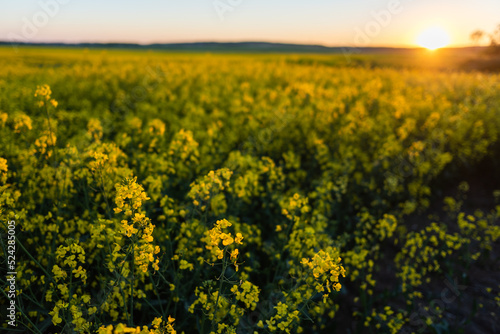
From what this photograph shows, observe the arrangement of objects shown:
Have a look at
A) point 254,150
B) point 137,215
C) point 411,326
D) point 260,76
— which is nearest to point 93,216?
point 137,215

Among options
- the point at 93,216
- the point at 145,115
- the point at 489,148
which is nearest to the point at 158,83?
the point at 145,115

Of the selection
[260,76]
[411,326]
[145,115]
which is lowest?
[411,326]

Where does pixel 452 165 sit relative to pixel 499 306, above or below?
above

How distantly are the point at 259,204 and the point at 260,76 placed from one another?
10.6 m

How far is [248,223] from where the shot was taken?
13.9ft

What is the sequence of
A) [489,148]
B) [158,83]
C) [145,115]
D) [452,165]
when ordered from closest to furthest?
[452,165] < [489,148] < [145,115] < [158,83]

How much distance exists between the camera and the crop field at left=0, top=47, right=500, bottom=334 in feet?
8.30

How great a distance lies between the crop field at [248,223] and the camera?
2.53 meters

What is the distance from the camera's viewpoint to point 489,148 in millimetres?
7324

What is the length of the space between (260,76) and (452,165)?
9.60 metres

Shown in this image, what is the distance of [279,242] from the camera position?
11.6 feet

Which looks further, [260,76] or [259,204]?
[260,76]

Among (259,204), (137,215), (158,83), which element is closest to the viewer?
(137,215)

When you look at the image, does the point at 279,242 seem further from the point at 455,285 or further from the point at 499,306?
the point at 499,306
